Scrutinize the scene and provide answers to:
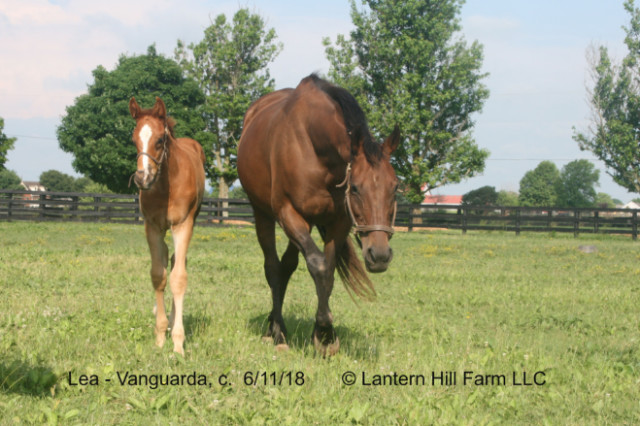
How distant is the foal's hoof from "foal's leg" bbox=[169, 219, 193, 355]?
1.12 metres

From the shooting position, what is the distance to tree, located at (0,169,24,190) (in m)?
93.9

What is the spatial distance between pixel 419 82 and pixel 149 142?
35.0 meters

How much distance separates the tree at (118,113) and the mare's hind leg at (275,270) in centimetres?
3423

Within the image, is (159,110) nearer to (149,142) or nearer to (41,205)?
(149,142)

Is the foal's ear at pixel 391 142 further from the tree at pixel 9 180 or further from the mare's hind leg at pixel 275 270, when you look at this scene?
the tree at pixel 9 180

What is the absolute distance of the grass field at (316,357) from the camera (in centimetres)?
364

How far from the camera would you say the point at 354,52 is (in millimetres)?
41219

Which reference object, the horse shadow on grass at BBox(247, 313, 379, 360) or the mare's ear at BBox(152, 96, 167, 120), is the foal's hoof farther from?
the mare's ear at BBox(152, 96, 167, 120)

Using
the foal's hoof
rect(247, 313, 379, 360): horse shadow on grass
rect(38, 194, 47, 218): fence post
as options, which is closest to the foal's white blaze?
rect(247, 313, 379, 360): horse shadow on grass

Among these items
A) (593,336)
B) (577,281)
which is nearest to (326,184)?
(593,336)

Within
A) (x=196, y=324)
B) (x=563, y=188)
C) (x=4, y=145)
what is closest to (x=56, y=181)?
(x=4, y=145)

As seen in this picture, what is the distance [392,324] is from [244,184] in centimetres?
217

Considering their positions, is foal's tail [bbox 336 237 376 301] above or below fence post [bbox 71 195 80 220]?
below

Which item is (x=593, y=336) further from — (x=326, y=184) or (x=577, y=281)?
(x=577, y=281)
